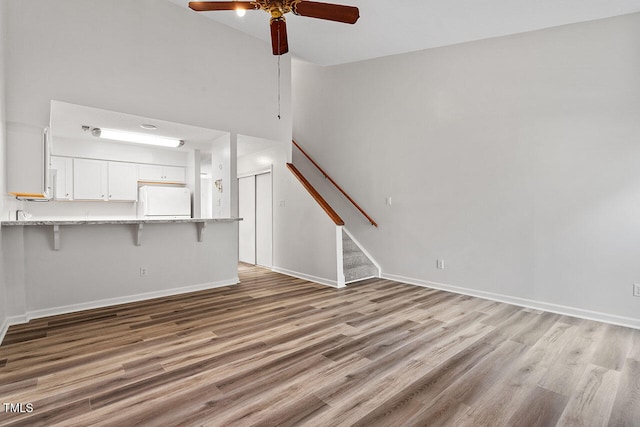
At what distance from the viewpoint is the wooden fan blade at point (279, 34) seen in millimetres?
2518

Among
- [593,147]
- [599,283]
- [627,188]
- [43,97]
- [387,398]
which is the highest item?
[43,97]

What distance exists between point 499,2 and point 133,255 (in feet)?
16.7

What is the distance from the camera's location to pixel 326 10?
94.9 inches

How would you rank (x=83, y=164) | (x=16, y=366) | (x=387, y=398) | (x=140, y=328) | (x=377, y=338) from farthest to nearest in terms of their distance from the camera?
1. (x=83, y=164)
2. (x=140, y=328)
3. (x=377, y=338)
4. (x=16, y=366)
5. (x=387, y=398)

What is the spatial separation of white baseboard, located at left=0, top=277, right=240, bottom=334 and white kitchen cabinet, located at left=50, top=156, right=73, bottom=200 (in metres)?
2.51

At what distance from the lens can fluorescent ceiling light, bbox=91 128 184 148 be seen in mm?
4578

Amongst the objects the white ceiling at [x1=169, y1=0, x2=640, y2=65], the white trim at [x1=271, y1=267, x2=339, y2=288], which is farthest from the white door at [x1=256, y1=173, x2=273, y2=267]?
the white ceiling at [x1=169, y1=0, x2=640, y2=65]

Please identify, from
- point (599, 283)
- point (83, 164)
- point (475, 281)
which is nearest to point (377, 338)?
point (475, 281)

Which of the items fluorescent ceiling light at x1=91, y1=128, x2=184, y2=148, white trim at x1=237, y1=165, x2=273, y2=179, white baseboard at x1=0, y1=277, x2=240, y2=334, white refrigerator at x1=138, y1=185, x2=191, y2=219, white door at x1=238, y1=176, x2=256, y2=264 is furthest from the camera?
white door at x1=238, y1=176, x2=256, y2=264

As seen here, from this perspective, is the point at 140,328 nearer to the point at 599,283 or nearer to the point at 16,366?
the point at 16,366

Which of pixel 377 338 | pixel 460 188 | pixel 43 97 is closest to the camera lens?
pixel 377 338

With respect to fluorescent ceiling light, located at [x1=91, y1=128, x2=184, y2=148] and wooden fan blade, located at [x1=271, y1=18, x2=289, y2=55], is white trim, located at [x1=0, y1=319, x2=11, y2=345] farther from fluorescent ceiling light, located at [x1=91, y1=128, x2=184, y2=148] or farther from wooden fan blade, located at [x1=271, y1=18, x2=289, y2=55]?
wooden fan blade, located at [x1=271, y1=18, x2=289, y2=55]

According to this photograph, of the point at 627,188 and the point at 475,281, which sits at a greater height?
the point at 627,188

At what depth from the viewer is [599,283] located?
3.34 m
